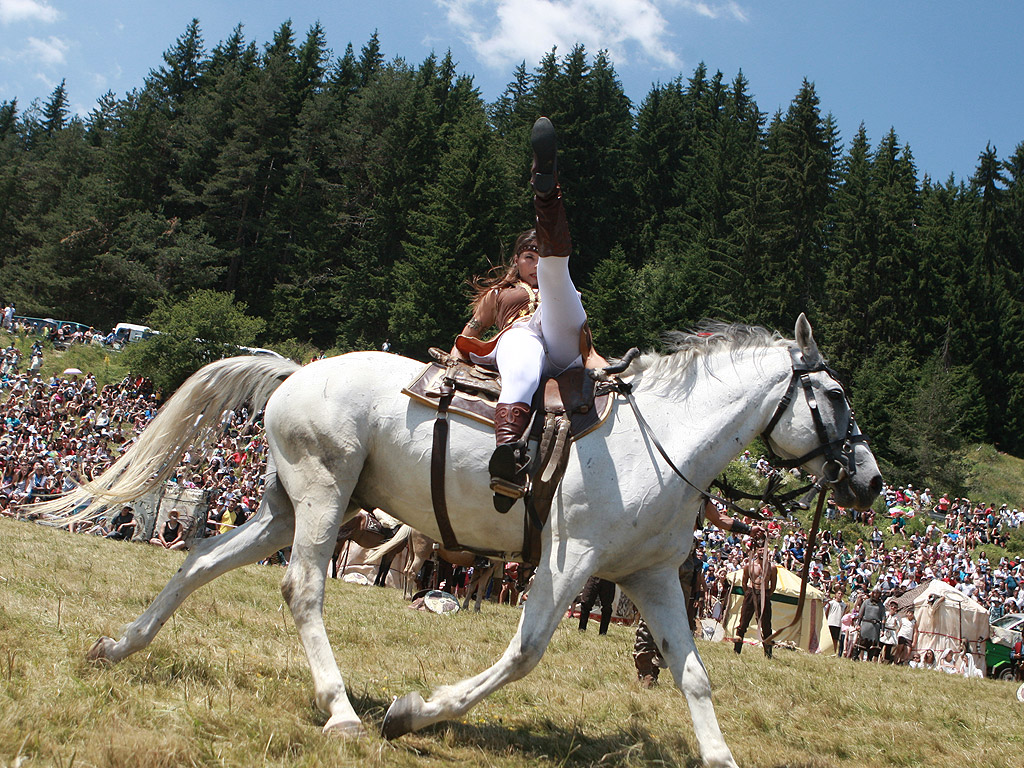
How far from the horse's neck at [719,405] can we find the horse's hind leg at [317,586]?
1.86 m

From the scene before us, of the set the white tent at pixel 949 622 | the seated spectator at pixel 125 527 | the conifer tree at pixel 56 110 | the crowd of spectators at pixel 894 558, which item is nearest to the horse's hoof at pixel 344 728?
the crowd of spectators at pixel 894 558

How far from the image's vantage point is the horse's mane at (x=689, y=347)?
4.91 meters

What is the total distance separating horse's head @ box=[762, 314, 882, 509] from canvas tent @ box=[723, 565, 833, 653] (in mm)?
14290

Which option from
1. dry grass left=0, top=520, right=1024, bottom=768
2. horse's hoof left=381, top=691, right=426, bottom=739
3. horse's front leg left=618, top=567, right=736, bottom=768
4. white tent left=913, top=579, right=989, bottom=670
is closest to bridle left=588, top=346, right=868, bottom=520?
horse's front leg left=618, top=567, right=736, bottom=768

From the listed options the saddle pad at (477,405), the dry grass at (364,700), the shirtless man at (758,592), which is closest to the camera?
the dry grass at (364,700)

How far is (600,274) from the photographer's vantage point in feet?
182

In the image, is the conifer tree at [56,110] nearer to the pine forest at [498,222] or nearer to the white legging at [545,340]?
the pine forest at [498,222]

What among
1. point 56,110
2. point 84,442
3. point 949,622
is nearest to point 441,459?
point 949,622

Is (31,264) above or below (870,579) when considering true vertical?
above

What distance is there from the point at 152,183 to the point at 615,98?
3931cm

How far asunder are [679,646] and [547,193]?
2.48 meters

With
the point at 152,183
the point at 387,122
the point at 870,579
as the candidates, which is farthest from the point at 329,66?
the point at 870,579

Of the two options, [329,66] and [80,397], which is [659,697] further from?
[329,66]

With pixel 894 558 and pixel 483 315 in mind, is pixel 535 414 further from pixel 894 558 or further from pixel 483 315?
pixel 894 558
